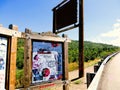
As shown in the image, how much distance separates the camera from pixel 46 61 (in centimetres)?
525

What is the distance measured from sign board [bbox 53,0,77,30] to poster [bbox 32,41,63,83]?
12.0ft

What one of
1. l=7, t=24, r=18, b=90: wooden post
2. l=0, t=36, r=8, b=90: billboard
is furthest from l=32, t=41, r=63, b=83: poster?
l=0, t=36, r=8, b=90: billboard

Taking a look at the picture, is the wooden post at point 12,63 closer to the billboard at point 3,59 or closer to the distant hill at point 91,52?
the billboard at point 3,59

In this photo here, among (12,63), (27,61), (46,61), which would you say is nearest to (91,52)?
(46,61)

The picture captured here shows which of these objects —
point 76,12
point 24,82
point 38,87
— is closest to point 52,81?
point 38,87

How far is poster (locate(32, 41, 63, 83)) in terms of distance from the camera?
5011 millimetres

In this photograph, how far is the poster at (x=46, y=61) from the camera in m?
5.01

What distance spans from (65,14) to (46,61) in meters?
4.93

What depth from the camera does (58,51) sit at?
563 cm

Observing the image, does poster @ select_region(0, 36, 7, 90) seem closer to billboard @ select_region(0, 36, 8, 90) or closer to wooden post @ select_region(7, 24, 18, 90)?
billboard @ select_region(0, 36, 8, 90)

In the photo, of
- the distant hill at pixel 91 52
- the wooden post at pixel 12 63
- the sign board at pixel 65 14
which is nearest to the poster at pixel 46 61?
the wooden post at pixel 12 63

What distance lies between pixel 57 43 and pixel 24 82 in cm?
142

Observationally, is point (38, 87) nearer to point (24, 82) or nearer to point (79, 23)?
point (24, 82)

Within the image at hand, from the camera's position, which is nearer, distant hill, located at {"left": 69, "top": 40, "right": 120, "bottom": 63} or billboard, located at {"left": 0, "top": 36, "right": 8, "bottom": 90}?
billboard, located at {"left": 0, "top": 36, "right": 8, "bottom": 90}
